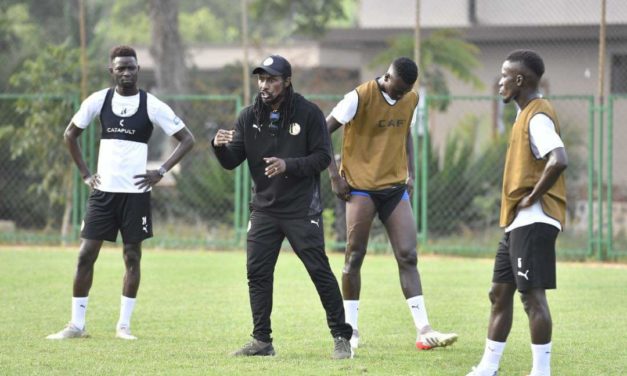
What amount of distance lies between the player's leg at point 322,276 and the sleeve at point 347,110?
3.74 feet

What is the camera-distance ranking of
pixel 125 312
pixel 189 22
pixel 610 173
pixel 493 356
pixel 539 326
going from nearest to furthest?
pixel 539 326 → pixel 493 356 → pixel 125 312 → pixel 610 173 → pixel 189 22

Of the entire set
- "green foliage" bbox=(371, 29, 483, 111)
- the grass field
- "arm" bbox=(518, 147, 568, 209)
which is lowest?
the grass field

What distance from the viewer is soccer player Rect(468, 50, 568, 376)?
7.39 metres

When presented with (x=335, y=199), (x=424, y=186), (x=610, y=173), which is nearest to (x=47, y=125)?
(x=335, y=199)

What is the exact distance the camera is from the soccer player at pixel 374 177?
373 inches

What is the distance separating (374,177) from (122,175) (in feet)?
7.15

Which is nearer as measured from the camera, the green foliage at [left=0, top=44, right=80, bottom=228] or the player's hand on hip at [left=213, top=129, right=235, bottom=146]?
the player's hand on hip at [left=213, top=129, right=235, bottom=146]

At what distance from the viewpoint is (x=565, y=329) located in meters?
10.5

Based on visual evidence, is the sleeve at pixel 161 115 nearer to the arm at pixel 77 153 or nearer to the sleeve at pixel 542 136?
the arm at pixel 77 153

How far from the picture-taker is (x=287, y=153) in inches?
335

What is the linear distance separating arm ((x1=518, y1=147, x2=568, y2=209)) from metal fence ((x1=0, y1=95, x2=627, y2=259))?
9725 mm

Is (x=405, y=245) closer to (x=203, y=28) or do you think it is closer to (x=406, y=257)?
(x=406, y=257)

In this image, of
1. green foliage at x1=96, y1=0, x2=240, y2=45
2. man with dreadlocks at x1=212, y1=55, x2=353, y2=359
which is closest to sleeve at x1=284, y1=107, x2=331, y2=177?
man with dreadlocks at x1=212, y1=55, x2=353, y2=359

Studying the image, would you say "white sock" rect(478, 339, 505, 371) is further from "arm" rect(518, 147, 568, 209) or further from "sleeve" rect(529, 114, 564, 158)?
"sleeve" rect(529, 114, 564, 158)
